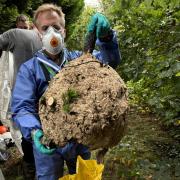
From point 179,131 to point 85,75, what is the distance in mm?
3646

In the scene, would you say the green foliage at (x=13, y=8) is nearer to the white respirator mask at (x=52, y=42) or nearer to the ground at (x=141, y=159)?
the ground at (x=141, y=159)

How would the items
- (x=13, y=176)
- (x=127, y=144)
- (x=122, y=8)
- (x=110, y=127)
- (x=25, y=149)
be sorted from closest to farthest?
1. (x=110, y=127)
2. (x=122, y=8)
3. (x=25, y=149)
4. (x=13, y=176)
5. (x=127, y=144)

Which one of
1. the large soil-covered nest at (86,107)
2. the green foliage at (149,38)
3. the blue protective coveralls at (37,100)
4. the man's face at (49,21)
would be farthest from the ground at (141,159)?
the large soil-covered nest at (86,107)

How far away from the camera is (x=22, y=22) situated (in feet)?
14.9

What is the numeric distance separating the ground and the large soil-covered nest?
2.22m

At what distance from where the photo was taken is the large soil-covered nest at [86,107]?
1.73m

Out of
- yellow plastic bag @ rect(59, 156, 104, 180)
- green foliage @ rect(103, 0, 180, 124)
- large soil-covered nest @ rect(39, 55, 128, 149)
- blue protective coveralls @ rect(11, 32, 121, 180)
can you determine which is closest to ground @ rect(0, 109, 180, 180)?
green foliage @ rect(103, 0, 180, 124)

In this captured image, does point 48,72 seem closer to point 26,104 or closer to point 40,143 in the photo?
point 26,104

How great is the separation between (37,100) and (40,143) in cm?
36

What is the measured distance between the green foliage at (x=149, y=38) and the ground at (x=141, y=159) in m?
0.97

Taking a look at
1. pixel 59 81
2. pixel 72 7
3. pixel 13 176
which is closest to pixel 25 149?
pixel 13 176

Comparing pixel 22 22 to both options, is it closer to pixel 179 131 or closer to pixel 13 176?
pixel 13 176

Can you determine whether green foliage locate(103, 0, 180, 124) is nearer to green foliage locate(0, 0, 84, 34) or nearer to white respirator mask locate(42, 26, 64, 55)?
white respirator mask locate(42, 26, 64, 55)

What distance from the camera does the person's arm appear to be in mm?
2004
